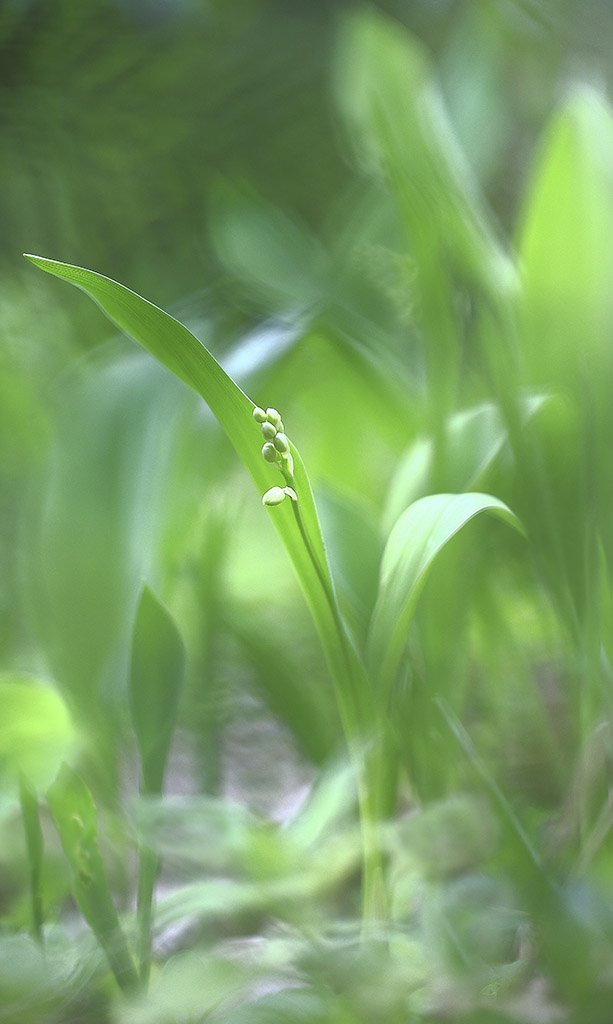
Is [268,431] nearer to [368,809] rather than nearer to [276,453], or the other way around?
[276,453]

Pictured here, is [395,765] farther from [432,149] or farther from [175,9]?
[175,9]

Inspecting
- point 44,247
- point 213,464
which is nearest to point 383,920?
point 213,464

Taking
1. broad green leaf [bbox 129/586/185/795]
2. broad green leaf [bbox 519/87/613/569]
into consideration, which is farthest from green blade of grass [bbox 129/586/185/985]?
broad green leaf [bbox 519/87/613/569]

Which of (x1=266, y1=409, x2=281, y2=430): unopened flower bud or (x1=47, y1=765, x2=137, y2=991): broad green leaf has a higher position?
(x1=266, y1=409, x2=281, y2=430): unopened flower bud

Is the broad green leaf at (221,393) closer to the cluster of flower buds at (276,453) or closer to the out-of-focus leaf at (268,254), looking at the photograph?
the cluster of flower buds at (276,453)

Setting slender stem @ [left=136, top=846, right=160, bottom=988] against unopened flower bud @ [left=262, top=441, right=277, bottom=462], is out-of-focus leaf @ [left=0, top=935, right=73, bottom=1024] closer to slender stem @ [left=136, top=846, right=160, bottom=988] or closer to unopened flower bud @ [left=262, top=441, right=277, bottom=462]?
slender stem @ [left=136, top=846, right=160, bottom=988]

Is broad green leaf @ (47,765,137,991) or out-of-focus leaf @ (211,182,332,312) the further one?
out-of-focus leaf @ (211,182,332,312)

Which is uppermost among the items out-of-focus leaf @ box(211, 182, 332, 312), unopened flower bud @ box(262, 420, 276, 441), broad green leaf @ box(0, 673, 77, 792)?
out-of-focus leaf @ box(211, 182, 332, 312)

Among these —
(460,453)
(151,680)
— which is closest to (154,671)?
(151,680)
